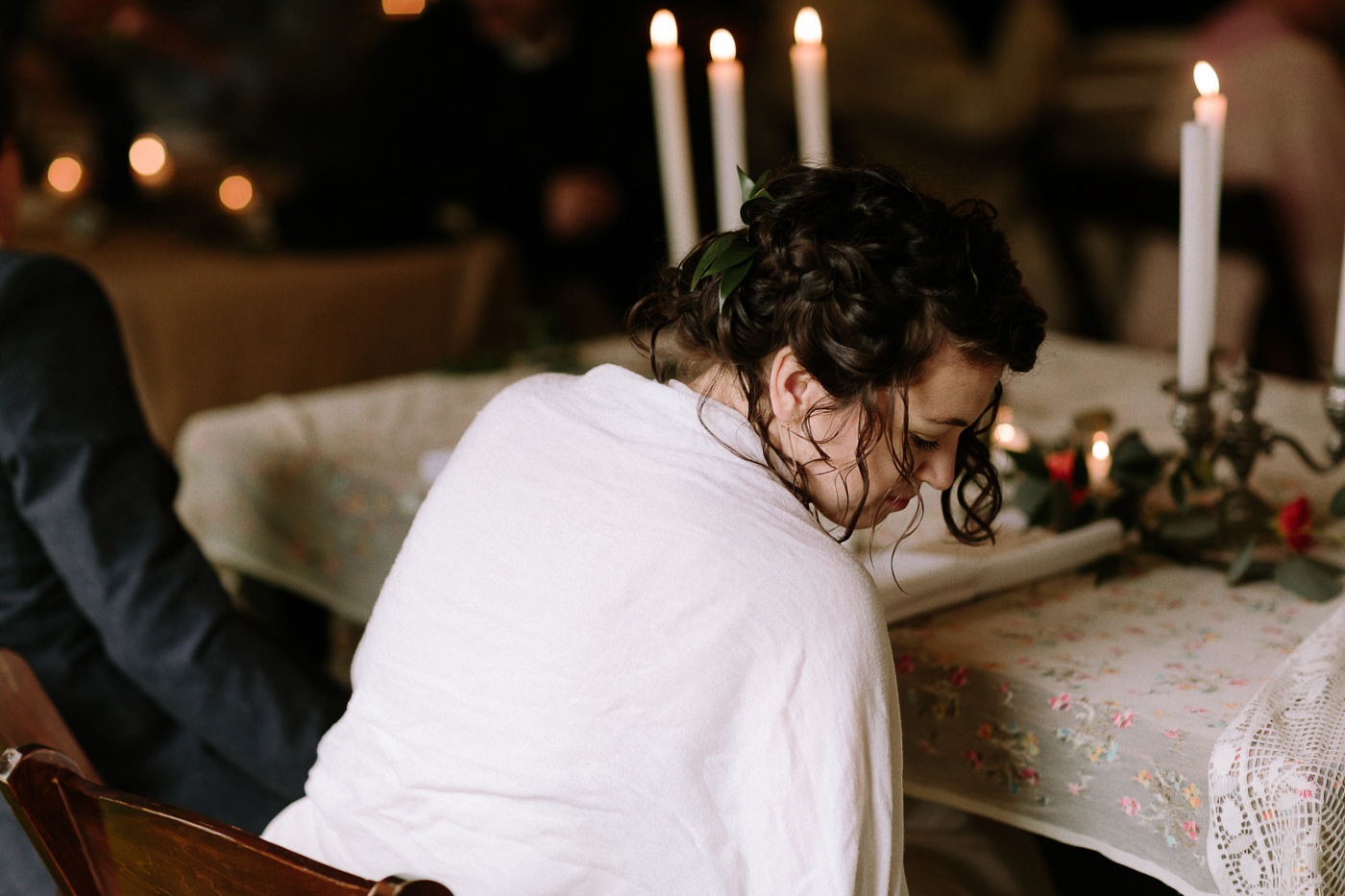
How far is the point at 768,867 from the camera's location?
→ 1.96 ft

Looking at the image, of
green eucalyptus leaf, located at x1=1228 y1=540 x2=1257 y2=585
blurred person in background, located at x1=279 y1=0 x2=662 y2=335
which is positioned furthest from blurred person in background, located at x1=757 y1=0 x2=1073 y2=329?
green eucalyptus leaf, located at x1=1228 y1=540 x2=1257 y2=585

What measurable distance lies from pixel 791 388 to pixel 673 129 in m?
0.60

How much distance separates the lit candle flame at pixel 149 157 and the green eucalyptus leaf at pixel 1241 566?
9.03ft

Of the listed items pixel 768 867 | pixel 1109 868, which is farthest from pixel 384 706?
pixel 1109 868

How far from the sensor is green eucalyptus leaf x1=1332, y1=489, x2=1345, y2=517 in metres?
0.89

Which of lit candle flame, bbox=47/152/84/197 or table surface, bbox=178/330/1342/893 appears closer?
table surface, bbox=178/330/1342/893

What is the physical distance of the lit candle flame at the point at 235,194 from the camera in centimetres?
270

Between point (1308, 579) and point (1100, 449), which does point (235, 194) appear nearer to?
point (1100, 449)

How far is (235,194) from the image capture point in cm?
271

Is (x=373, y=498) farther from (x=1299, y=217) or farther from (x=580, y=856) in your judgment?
(x=1299, y=217)

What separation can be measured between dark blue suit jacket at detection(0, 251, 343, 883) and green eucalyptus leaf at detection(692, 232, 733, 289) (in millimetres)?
516

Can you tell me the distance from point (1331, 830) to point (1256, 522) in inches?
14.9

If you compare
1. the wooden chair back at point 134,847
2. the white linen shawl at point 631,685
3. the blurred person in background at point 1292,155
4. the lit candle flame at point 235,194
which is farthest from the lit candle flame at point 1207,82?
the lit candle flame at point 235,194

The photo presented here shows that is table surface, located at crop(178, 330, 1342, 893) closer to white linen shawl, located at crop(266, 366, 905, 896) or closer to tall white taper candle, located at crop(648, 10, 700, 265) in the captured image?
white linen shawl, located at crop(266, 366, 905, 896)
